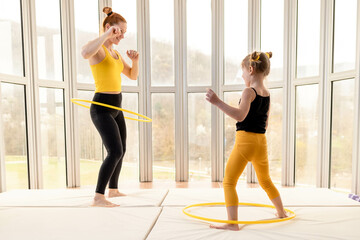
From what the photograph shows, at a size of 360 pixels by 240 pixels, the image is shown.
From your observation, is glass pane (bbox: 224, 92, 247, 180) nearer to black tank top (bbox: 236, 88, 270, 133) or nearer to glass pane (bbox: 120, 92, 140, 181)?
glass pane (bbox: 120, 92, 140, 181)

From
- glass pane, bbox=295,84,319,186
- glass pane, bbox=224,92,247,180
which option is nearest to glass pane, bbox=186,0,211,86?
glass pane, bbox=224,92,247,180

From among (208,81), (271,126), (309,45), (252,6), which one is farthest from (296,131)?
(252,6)

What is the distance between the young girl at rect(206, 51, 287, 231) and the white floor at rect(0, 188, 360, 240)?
7.7 inches

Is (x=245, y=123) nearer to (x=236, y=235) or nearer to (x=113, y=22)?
(x=236, y=235)

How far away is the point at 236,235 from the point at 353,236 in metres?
0.71

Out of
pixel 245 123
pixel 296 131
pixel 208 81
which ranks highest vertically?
pixel 208 81

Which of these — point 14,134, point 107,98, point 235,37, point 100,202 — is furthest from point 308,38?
point 14,134

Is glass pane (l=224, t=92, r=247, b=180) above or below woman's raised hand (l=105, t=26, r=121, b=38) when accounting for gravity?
below

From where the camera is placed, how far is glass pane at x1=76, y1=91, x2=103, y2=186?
507 centimetres

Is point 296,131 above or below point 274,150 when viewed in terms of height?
above

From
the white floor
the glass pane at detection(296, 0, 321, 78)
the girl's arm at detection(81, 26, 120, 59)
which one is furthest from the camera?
the glass pane at detection(296, 0, 321, 78)

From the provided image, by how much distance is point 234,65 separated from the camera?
5.47 m

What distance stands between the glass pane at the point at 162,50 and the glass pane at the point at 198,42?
39 centimetres

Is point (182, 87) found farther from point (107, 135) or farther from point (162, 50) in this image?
point (107, 135)
